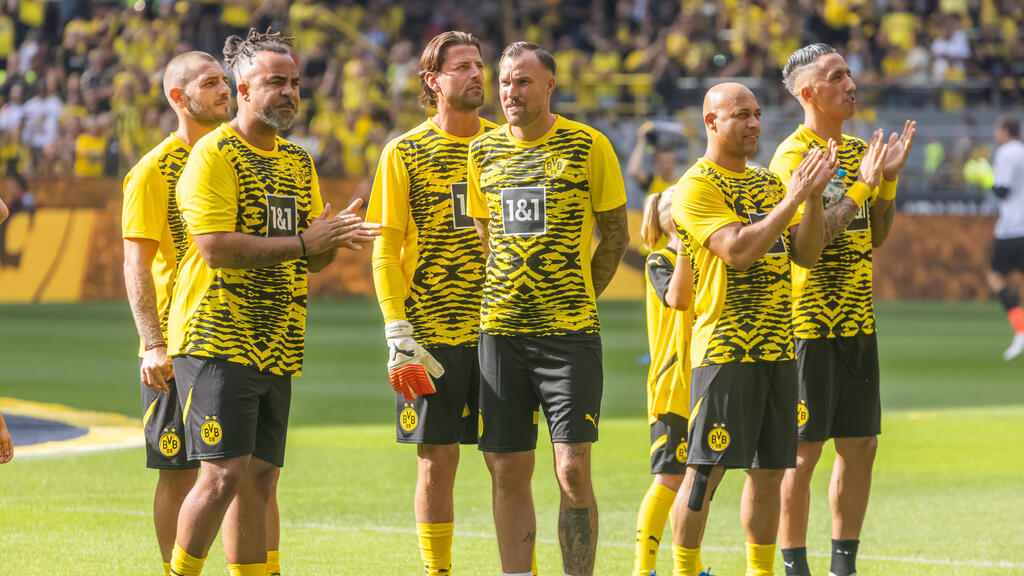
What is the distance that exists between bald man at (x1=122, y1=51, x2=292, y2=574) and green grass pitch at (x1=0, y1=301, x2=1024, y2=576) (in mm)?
1066

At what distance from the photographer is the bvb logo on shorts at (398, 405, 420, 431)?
20.6 ft

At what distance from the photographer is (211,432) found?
18.0ft

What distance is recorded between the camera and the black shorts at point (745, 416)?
5.90m

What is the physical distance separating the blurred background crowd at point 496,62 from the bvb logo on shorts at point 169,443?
18550 millimetres

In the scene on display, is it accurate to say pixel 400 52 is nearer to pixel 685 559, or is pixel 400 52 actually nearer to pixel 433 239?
pixel 433 239

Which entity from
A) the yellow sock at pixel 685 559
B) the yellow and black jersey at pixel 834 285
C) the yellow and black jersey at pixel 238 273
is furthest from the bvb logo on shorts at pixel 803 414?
the yellow and black jersey at pixel 238 273

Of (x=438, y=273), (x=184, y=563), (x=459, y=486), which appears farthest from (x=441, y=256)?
(x=459, y=486)

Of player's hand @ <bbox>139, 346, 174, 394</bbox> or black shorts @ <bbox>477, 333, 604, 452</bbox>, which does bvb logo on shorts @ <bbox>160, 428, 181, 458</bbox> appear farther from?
black shorts @ <bbox>477, 333, 604, 452</bbox>

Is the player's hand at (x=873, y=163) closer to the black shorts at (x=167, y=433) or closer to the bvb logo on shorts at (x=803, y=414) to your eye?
the bvb logo on shorts at (x=803, y=414)

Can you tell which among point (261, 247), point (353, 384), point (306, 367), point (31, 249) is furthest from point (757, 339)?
point (31, 249)

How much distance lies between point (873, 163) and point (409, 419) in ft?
7.87

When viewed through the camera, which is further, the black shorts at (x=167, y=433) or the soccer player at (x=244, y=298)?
the black shorts at (x=167, y=433)

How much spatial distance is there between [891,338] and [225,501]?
16450mm

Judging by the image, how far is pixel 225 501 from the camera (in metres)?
5.48
